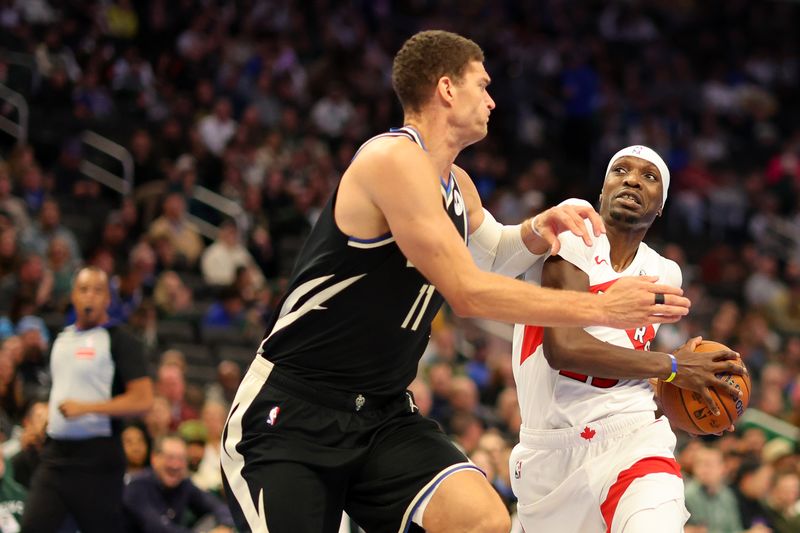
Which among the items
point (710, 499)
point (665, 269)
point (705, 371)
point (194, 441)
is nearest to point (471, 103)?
point (705, 371)

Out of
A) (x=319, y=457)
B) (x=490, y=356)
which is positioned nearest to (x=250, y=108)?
(x=490, y=356)

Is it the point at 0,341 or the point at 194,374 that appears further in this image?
the point at 194,374

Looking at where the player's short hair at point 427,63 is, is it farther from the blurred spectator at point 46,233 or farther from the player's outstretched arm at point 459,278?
the blurred spectator at point 46,233

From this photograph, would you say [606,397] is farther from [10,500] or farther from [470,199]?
[10,500]

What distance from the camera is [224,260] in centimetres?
1565

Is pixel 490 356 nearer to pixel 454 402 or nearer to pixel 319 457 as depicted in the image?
pixel 454 402

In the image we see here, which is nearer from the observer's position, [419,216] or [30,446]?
[419,216]

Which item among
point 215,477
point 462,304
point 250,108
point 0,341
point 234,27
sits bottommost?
point 215,477

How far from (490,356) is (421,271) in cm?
Result: 1150

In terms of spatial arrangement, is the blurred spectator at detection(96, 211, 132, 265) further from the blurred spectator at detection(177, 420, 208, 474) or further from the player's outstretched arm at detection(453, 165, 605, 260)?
the player's outstretched arm at detection(453, 165, 605, 260)

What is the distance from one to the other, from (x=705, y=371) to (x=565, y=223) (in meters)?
1.05

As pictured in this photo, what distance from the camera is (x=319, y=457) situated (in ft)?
15.8

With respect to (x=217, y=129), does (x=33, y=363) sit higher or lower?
lower

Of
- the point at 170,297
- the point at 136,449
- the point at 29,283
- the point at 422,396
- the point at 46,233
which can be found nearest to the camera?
the point at 136,449
